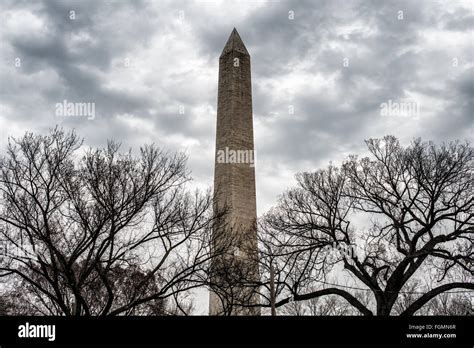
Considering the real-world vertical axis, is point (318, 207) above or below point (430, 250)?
above

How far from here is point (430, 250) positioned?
2181cm

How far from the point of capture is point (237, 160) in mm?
28141

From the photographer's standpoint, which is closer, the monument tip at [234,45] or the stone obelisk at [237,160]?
the stone obelisk at [237,160]

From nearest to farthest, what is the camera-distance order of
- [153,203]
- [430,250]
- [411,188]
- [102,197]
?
[102,197], [153,203], [430,250], [411,188]

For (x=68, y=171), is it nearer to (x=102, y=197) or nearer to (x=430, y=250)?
(x=102, y=197)

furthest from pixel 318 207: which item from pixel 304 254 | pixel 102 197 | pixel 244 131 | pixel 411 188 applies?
pixel 102 197

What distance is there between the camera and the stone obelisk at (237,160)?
25891 millimetres

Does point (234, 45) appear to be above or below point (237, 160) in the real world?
above

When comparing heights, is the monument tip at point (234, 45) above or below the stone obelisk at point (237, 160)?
above

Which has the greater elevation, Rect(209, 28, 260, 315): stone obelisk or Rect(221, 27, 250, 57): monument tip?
Rect(221, 27, 250, 57): monument tip

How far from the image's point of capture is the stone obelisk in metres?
25.9
